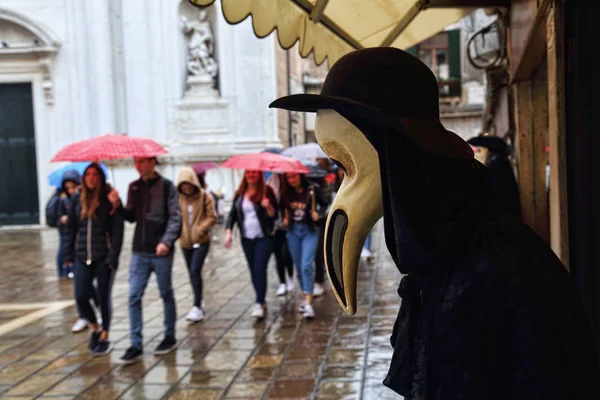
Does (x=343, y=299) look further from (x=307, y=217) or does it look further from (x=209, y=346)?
(x=307, y=217)

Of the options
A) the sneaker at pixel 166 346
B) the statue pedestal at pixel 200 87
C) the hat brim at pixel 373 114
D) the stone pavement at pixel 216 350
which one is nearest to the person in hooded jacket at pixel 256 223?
the stone pavement at pixel 216 350

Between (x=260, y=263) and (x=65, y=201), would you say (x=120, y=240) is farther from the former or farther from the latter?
(x=65, y=201)

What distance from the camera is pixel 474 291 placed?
1396 mm

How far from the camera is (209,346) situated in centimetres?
642

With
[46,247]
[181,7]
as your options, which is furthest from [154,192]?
[181,7]

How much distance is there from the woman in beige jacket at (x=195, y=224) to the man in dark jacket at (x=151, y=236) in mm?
925

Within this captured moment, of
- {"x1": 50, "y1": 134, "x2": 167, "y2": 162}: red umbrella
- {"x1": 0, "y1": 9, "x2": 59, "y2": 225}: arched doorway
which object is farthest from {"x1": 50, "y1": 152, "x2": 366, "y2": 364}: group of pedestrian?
{"x1": 0, "y1": 9, "x2": 59, "y2": 225}: arched doorway

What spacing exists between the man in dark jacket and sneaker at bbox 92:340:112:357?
0.34 m

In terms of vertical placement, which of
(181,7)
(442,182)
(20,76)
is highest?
(181,7)

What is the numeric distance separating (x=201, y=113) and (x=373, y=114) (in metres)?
19.6

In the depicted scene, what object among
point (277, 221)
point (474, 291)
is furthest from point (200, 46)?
point (474, 291)

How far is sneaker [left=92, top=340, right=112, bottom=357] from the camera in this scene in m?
6.26

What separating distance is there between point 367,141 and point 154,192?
5.04 meters

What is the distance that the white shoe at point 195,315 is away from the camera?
24.4 ft
